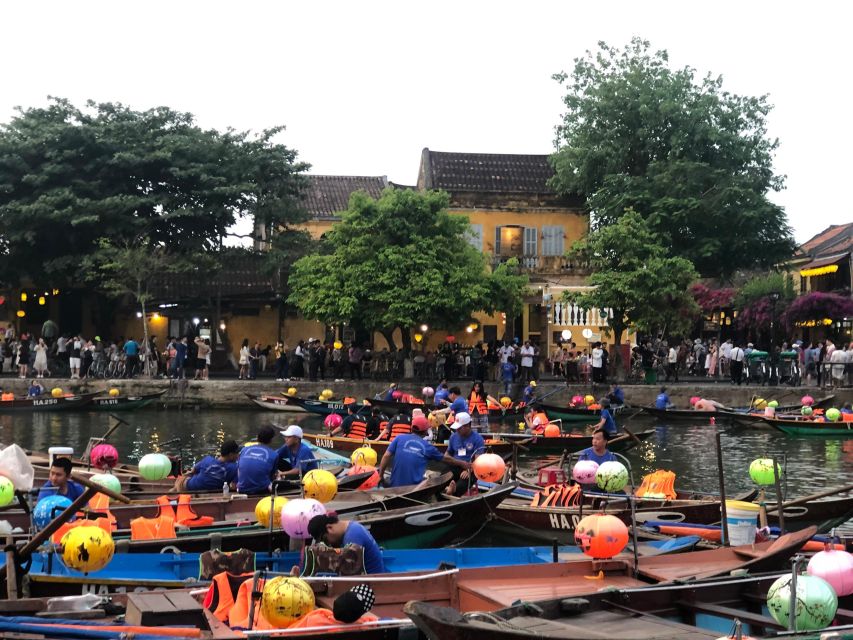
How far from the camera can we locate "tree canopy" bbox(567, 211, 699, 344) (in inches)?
1267

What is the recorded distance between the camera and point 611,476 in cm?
1191

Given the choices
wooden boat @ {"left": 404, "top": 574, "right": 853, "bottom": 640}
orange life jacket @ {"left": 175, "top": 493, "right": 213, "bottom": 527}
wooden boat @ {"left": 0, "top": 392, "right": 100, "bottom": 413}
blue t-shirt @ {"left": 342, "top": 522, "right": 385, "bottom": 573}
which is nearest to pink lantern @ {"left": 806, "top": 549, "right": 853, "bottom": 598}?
wooden boat @ {"left": 404, "top": 574, "right": 853, "bottom": 640}

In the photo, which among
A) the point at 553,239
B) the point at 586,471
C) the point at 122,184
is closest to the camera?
the point at 586,471

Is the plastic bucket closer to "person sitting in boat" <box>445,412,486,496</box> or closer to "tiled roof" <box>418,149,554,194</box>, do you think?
"person sitting in boat" <box>445,412,486,496</box>

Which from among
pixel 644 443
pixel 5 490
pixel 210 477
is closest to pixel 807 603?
pixel 5 490

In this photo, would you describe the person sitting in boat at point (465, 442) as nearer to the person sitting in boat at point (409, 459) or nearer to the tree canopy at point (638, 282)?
the person sitting in boat at point (409, 459)

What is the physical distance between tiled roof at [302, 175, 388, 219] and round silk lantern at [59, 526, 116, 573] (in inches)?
1229

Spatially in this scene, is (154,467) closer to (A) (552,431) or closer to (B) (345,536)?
(B) (345,536)

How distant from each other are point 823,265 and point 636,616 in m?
38.9

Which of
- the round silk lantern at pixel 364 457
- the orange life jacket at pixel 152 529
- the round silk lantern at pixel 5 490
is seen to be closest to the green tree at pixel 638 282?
the round silk lantern at pixel 364 457

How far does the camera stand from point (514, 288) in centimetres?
→ 3272

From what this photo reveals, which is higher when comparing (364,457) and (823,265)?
(823,265)

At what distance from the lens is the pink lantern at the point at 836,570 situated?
26.0 ft

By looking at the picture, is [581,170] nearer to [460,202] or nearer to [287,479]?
[460,202]
